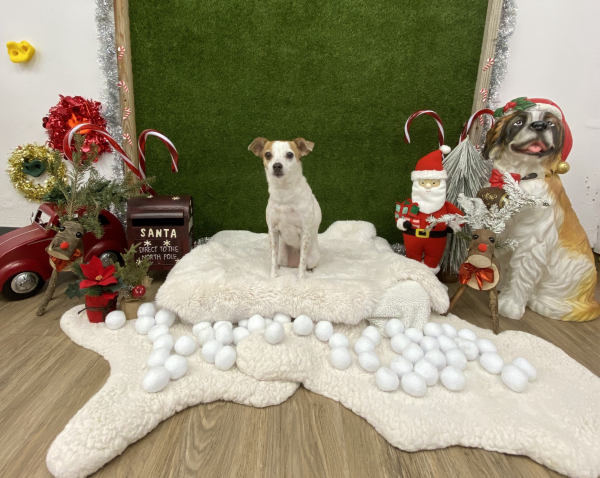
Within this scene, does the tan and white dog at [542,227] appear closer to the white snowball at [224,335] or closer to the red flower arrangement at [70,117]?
the white snowball at [224,335]

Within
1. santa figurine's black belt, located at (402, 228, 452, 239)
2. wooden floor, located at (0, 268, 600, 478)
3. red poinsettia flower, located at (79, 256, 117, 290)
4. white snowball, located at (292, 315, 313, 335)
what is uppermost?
santa figurine's black belt, located at (402, 228, 452, 239)

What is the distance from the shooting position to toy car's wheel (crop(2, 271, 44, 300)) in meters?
1.54

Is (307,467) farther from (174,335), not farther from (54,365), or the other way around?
(54,365)

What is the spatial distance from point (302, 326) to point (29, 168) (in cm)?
183

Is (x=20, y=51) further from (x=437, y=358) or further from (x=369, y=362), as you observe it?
(x=437, y=358)

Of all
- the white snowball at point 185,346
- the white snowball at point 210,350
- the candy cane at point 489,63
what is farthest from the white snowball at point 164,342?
the candy cane at point 489,63

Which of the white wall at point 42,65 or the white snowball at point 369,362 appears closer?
the white snowball at point 369,362

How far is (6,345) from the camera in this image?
124 cm

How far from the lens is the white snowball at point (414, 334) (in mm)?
1244

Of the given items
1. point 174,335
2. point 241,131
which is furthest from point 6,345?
point 241,131

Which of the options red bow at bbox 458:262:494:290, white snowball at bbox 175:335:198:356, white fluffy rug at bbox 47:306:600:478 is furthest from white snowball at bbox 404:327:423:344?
white snowball at bbox 175:335:198:356

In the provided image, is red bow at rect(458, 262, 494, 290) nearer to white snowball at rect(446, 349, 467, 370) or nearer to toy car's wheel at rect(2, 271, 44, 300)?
white snowball at rect(446, 349, 467, 370)

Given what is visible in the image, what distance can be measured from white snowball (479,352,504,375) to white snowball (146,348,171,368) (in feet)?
3.32

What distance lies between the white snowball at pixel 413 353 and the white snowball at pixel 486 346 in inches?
8.4
